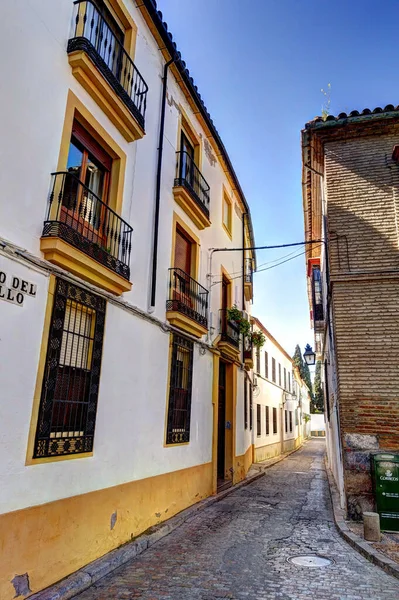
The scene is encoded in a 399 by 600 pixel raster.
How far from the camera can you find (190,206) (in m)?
9.41

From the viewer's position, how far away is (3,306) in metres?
4.23

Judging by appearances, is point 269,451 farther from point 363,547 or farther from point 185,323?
point 363,547

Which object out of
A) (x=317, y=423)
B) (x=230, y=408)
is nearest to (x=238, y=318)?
(x=230, y=408)

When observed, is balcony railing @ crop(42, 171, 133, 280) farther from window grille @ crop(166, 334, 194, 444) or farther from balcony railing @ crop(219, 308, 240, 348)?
balcony railing @ crop(219, 308, 240, 348)

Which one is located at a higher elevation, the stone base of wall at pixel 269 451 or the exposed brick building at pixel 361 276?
the exposed brick building at pixel 361 276

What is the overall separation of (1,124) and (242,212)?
A: 1165cm

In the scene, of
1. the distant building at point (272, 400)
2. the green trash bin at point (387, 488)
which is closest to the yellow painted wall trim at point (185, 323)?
the green trash bin at point (387, 488)

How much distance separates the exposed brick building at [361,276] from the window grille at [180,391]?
3.07m

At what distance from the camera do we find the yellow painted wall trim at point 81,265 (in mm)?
4809

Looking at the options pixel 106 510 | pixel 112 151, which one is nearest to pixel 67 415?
pixel 106 510

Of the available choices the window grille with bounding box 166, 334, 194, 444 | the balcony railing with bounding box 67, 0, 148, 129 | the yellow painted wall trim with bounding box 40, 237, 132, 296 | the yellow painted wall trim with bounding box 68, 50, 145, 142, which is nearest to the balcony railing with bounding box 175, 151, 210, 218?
the balcony railing with bounding box 67, 0, 148, 129

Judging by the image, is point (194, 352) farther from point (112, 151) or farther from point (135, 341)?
point (112, 151)

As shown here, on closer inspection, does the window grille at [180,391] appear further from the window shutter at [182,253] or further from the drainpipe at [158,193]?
the window shutter at [182,253]

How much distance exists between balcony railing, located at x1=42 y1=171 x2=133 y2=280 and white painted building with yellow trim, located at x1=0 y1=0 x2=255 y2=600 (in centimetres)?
3
